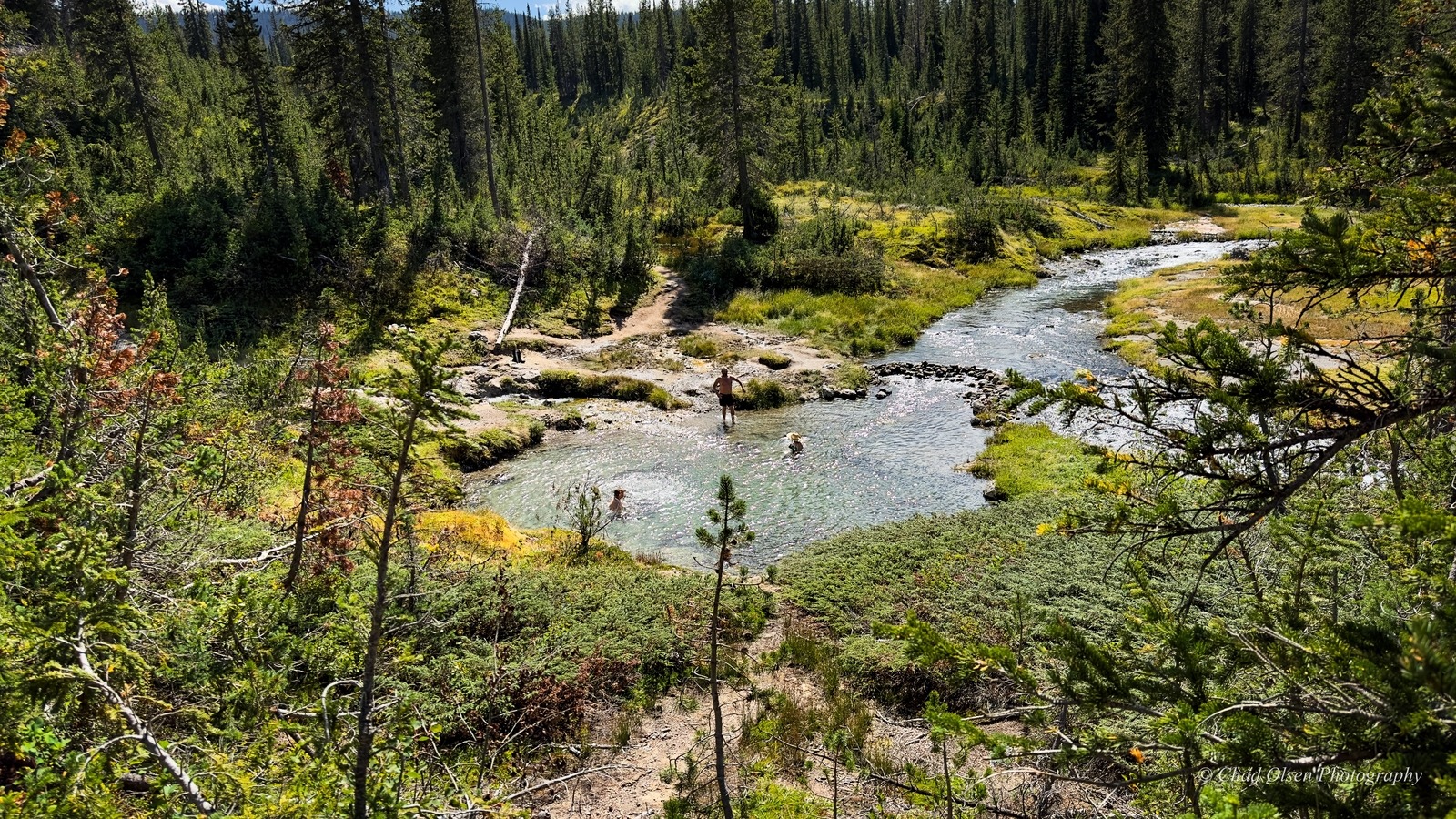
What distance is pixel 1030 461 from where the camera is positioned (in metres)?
17.0

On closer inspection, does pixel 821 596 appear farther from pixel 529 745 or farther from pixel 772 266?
pixel 772 266

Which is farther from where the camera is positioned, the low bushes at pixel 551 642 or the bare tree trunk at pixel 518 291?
the bare tree trunk at pixel 518 291

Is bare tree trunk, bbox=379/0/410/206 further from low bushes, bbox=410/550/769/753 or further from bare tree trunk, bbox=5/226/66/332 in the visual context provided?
bare tree trunk, bbox=5/226/66/332

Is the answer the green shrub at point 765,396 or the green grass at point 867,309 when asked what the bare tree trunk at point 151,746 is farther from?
the green grass at point 867,309

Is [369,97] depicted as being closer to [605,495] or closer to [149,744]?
[605,495]

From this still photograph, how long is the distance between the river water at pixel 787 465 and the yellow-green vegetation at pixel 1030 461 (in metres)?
0.51

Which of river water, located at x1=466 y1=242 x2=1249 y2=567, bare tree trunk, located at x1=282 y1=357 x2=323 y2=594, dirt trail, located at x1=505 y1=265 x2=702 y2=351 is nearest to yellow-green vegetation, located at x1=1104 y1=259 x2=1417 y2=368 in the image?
river water, located at x1=466 y1=242 x2=1249 y2=567

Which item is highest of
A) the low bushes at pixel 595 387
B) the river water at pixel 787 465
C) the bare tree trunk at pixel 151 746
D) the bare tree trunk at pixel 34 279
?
the bare tree trunk at pixel 34 279

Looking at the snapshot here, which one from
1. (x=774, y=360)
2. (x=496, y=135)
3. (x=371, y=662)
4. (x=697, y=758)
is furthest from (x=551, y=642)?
(x=496, y=135)

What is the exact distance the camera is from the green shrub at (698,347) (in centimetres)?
2669

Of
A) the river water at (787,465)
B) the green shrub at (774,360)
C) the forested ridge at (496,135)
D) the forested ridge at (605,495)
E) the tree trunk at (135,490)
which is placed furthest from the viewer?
the forested ridge at (496,135)

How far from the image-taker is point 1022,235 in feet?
142

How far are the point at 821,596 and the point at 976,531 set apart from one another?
346 centimetres

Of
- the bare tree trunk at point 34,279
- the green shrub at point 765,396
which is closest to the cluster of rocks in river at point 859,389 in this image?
the green shrub at point 765,396
